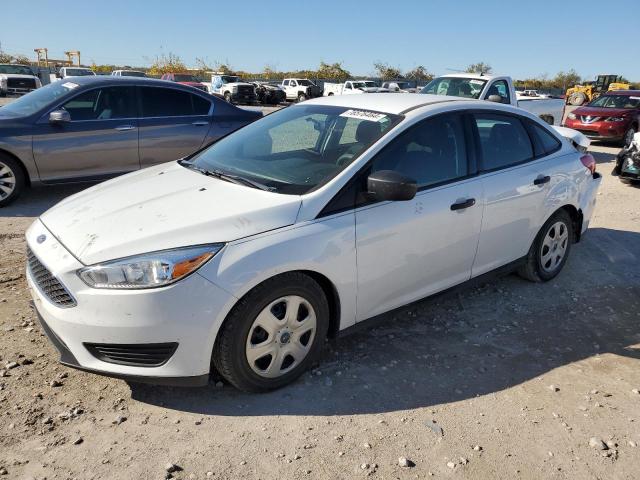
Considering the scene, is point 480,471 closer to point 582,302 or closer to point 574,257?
point 582,302

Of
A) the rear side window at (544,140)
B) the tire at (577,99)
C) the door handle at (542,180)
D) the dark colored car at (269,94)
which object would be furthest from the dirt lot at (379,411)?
the tire at (577,99)

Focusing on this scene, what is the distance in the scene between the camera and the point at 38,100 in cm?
670

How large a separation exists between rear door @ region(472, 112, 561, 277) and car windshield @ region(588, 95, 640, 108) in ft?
41.9

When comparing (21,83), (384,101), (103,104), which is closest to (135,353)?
(384,101)

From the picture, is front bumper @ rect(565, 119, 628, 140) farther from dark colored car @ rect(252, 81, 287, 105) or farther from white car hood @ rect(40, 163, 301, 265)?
dark colored car @ rect(252, 81, 287, 105)

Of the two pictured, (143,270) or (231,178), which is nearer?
(143,270)

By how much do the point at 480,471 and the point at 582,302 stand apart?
2512 mm

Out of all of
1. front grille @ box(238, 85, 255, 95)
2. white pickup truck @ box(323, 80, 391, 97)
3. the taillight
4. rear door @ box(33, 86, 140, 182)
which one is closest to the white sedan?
the taillight

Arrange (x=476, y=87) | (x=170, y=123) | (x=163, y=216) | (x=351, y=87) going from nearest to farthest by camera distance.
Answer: (x=163, y=216)
(x=170, y=123)
(x=476, y=87)
(x=351, y=87)

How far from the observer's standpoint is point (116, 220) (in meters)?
2.93

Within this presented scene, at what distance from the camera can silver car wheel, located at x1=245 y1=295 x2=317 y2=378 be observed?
2.86 m

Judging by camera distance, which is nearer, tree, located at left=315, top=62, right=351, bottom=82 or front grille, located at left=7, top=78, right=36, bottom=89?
front grille, located at left=7, top=78, right=36, bottom=89

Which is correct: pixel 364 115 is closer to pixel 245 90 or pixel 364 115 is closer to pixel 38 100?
pixel 38 100

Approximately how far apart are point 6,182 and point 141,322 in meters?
4.92
